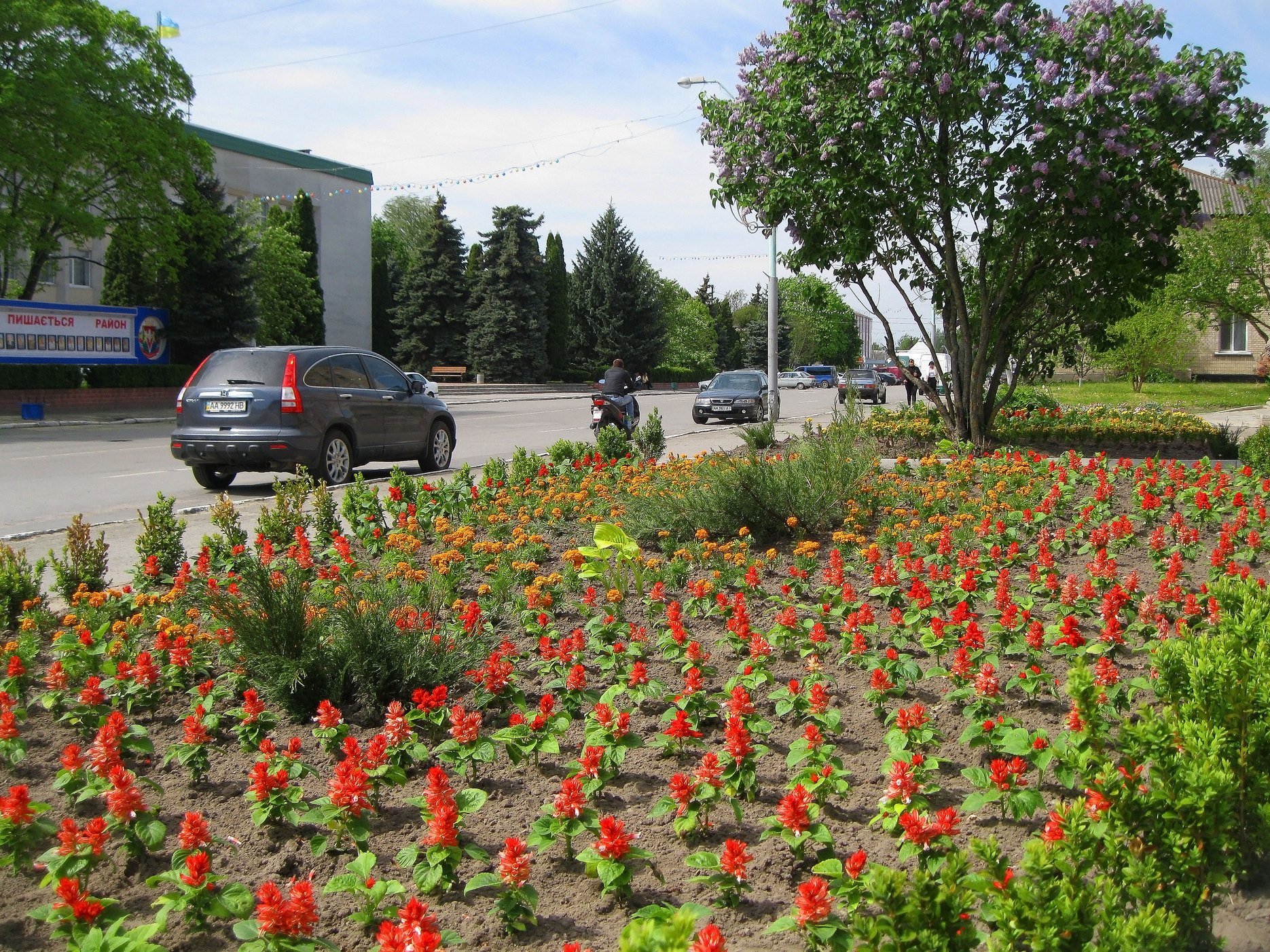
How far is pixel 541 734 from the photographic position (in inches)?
143

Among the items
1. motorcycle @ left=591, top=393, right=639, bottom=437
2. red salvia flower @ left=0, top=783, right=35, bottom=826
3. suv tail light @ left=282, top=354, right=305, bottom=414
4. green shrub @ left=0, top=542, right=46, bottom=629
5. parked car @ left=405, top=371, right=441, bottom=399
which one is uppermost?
parked car @ left=405, top=371, right=441, bottom=399

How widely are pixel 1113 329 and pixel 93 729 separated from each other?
127 ft

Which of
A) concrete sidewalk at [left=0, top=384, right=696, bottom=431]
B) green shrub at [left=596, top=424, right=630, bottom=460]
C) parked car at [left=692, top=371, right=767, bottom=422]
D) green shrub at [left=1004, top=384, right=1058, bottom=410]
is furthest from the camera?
parked car at [left=692, top=371, right=767, bottom=422]

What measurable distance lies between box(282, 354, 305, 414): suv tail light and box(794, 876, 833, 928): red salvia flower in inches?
441

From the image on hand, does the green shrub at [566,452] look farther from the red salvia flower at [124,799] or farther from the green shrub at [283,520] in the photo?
the red salvia flower at [124,799]

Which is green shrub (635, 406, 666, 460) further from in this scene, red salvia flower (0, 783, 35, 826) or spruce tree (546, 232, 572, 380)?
spruce tree (546, 232, 572, 380)

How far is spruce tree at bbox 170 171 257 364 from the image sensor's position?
3462 cm

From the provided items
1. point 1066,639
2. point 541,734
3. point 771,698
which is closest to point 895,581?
point 1066,639

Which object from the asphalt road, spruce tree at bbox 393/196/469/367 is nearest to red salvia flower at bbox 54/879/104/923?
the asphalt road

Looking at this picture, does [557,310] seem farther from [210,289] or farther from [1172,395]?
[1172,395]

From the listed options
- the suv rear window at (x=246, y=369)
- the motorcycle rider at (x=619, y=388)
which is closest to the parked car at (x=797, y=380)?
the motorcycle rider at (x=619, y=388)

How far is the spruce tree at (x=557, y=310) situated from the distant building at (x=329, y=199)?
10.9 metres

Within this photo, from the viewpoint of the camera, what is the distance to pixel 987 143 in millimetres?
13336

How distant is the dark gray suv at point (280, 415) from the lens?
12430 millimetres
